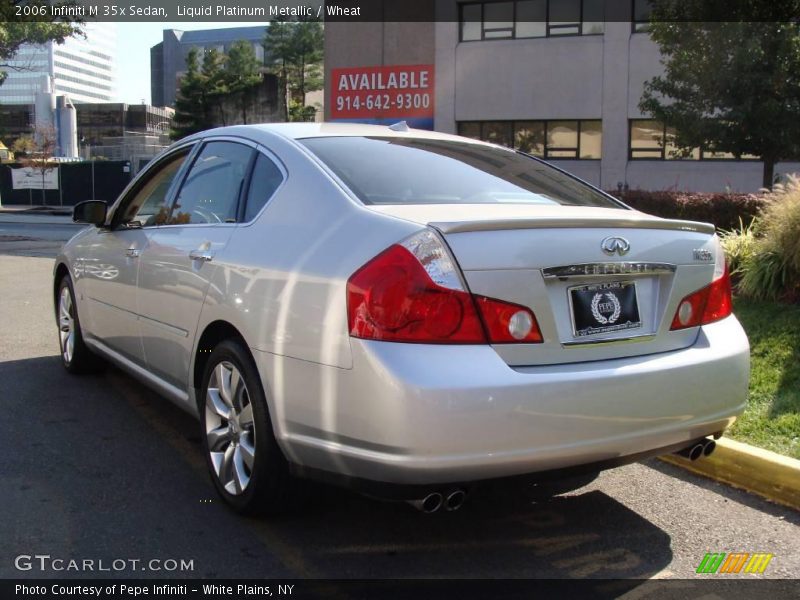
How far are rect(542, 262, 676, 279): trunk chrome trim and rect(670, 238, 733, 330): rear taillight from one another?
0.18 m

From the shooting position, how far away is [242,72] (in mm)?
72000

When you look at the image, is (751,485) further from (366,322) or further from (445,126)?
(445,126)

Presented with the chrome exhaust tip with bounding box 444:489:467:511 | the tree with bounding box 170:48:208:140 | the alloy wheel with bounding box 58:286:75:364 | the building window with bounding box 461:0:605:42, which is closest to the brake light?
the chrome exhaust tip with bounding box 444:489:467:511

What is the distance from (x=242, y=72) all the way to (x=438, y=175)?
71734mm

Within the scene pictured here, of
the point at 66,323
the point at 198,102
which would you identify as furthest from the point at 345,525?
the point at 198,102

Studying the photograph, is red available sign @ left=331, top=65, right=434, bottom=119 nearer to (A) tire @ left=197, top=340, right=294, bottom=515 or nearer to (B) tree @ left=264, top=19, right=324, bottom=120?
(A) tire @ left=197, top=340, right=294, bottom=515

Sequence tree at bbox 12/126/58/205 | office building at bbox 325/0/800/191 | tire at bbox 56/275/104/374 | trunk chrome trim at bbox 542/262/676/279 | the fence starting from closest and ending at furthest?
trunk chrome trim at bbox 542/262/676/279, tire at bbox 56/275/104/374, office building at bbox 325/0/800/191, the fence, tree at bbox 12/126/58/205

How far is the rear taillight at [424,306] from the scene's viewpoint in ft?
9.77

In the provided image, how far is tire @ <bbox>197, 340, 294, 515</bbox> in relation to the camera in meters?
3.50

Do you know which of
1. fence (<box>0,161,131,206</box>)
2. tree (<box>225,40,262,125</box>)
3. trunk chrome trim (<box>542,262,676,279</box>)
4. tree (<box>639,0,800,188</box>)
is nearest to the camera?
trunk chrome trim (<box>542,262,676,279</box>)

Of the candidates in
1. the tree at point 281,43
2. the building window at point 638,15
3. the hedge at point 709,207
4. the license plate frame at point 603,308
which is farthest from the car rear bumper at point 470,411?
the tree at point 281,43

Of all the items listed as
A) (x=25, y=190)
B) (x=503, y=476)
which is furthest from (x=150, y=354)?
(x=25, y=190)

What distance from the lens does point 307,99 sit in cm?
8594

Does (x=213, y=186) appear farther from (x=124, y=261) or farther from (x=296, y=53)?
(x=296, y=53)
